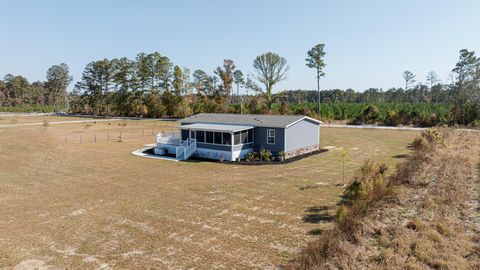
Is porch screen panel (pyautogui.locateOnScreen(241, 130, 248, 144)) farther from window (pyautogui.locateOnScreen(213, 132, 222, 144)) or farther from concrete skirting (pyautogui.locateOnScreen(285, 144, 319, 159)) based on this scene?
concrete skirting (pyautogui.locateOnScreen(285, 144, 319, 159))

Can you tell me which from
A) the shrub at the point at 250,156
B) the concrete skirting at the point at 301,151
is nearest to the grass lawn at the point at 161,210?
the concrete skirting at the point at 301,151

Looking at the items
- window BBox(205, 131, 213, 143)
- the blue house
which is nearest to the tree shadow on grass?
the blue house

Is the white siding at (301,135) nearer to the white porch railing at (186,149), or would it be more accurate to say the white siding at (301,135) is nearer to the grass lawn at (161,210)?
the grass lawn at (161,210)

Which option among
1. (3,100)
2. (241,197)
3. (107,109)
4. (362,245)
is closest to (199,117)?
(241,197)

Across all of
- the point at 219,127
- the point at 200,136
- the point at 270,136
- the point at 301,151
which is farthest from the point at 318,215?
the point at 200,136

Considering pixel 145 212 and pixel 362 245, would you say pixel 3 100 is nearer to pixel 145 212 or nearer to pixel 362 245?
pixel 145 212

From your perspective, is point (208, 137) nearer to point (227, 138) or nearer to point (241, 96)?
point (227, 138)
